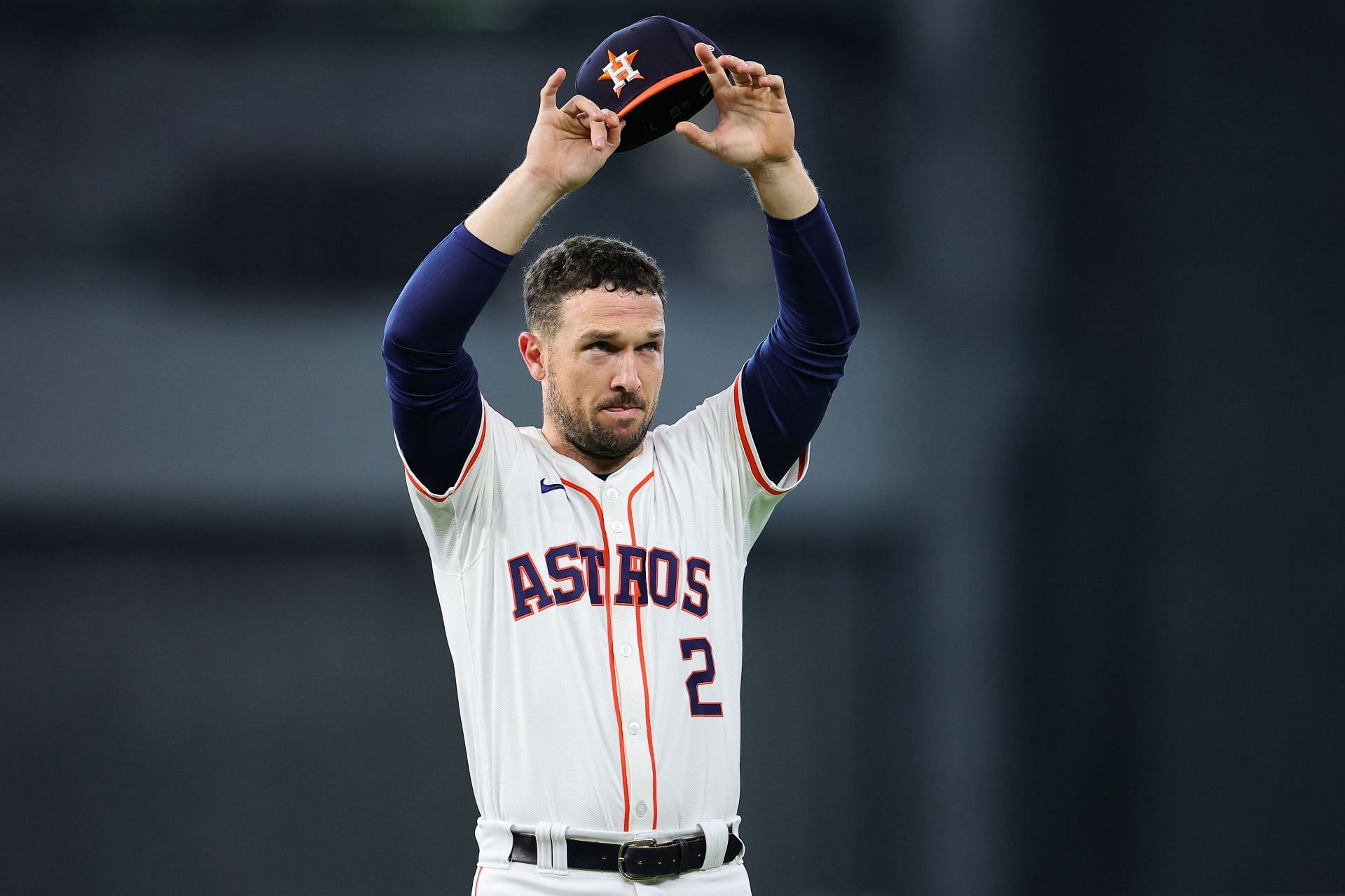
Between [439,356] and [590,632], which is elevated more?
[439,356]

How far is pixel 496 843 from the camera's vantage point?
1680mm

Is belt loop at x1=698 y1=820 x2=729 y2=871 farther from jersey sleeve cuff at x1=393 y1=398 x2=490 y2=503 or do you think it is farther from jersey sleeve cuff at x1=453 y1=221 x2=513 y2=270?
jersey sleeve cuff at x1=453 y1=221 x2=513 y2=270

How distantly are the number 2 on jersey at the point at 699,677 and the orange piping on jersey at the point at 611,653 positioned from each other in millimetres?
109

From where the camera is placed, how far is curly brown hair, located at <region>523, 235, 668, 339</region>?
6.03ft

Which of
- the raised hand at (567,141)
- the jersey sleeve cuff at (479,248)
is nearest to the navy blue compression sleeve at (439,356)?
the jersey sleeve cuff at (479,248)

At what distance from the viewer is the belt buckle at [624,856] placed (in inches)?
63.7

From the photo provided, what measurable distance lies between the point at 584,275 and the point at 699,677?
2.07ft

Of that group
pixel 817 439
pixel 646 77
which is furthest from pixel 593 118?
pixel 817 439

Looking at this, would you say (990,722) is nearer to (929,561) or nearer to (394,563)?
(929,561)

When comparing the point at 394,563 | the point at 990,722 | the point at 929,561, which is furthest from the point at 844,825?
the point at 394,563

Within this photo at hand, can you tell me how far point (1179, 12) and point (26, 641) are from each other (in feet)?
13.2

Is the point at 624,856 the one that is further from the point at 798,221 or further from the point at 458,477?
the point at 798,221

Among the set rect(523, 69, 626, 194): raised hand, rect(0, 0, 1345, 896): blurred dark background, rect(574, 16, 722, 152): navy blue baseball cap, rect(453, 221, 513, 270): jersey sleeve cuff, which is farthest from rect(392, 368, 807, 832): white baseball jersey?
rect(0, 0, 1345, 896): blurred dark background

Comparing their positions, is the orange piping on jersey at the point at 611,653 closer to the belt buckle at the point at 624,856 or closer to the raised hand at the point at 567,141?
the belt buckle at the point at 624,856
